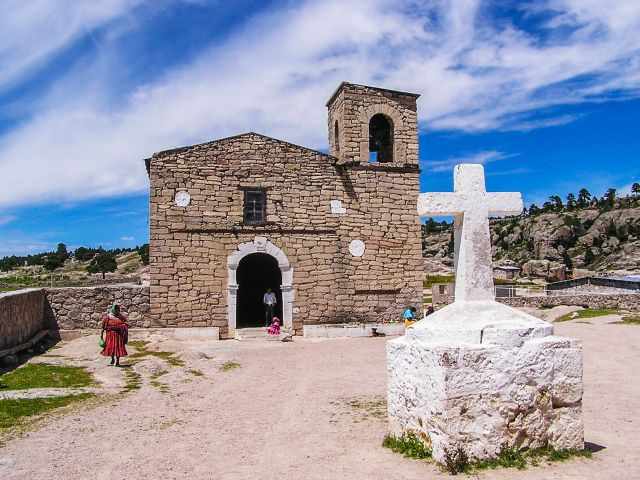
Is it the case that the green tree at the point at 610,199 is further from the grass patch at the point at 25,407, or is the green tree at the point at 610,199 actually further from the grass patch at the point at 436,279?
the grass patch at the point at 25,407

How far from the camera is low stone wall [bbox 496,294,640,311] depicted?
23.9 metres

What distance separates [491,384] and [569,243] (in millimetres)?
65017

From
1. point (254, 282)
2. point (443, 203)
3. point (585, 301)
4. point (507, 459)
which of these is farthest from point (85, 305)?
point (585, 301)

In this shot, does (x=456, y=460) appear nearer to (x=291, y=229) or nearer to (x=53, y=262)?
(x=291, y=229)

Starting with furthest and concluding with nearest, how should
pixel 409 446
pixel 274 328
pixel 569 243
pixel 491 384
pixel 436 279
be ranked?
pixel 569 243 < pixel 436 279 < pixel 274 328 < pixel 409 446 < pixel 491 384

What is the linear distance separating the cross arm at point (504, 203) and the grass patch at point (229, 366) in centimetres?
695

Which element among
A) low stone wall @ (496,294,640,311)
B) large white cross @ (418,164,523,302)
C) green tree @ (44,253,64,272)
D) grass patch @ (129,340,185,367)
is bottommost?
grass patch @ (129,340,185,367)

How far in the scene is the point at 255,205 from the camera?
16.3 m

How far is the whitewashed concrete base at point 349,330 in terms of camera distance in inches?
623

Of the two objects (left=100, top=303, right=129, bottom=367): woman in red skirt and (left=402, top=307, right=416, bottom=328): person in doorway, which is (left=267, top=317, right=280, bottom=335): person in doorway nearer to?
(left=402, top=307, right=416, bottom=328): person in doorway

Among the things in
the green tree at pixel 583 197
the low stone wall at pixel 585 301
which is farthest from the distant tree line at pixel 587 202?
the low stone wall at pixel 585 301

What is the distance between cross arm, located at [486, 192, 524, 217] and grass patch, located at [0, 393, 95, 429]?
609cm

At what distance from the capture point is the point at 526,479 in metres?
4.45

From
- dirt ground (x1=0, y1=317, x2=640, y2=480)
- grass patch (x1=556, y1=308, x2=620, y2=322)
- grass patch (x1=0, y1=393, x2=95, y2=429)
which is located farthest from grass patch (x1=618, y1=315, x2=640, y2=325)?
grass patch (x1=0, y1=393, x2=95, y2=429)
